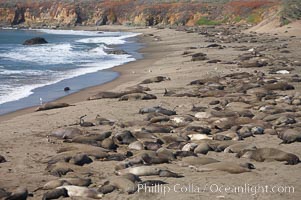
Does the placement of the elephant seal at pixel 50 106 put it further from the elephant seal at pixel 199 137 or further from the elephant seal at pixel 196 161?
the elephant seal at pixel 196 161

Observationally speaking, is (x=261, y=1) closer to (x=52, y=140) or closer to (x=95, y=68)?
(x=95, y=68)

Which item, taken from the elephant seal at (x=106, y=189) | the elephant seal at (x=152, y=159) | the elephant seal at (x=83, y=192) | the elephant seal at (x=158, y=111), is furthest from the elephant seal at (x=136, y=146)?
the elephant seal at (x=158, y=111)

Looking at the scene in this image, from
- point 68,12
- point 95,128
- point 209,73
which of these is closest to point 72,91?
point 209,73

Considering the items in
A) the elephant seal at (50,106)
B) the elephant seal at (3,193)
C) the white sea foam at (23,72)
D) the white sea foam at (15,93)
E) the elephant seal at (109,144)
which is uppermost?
the elephant seal at (3,193)

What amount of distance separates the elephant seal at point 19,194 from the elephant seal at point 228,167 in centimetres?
252

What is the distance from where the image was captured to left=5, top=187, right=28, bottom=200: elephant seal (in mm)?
6005

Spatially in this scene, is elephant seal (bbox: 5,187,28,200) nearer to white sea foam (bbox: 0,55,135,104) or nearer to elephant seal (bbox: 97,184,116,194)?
elephant seal (bbox: 97,184,116,194)

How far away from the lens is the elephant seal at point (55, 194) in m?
6.13

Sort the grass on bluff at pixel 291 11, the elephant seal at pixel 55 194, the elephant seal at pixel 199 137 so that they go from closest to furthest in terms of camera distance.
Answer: the elephant seal at pixel 55 194 → the elephant seal at pixel 199 137 → the grass on bluff at pixel 291 11

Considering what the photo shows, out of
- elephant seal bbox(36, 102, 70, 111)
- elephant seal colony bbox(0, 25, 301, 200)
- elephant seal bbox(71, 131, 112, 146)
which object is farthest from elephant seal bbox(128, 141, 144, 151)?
elephant seal bbox(36, 102, 70, 111)

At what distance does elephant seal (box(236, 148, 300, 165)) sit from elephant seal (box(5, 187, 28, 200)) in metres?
3.48

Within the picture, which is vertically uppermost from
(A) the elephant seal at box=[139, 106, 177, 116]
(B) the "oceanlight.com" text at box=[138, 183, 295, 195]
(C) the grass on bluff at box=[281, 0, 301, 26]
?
(C) the grass on bluff at box=[281, 0, 301, 26]

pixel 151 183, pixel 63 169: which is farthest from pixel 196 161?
pixel 63 169

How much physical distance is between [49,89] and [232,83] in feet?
21.9
